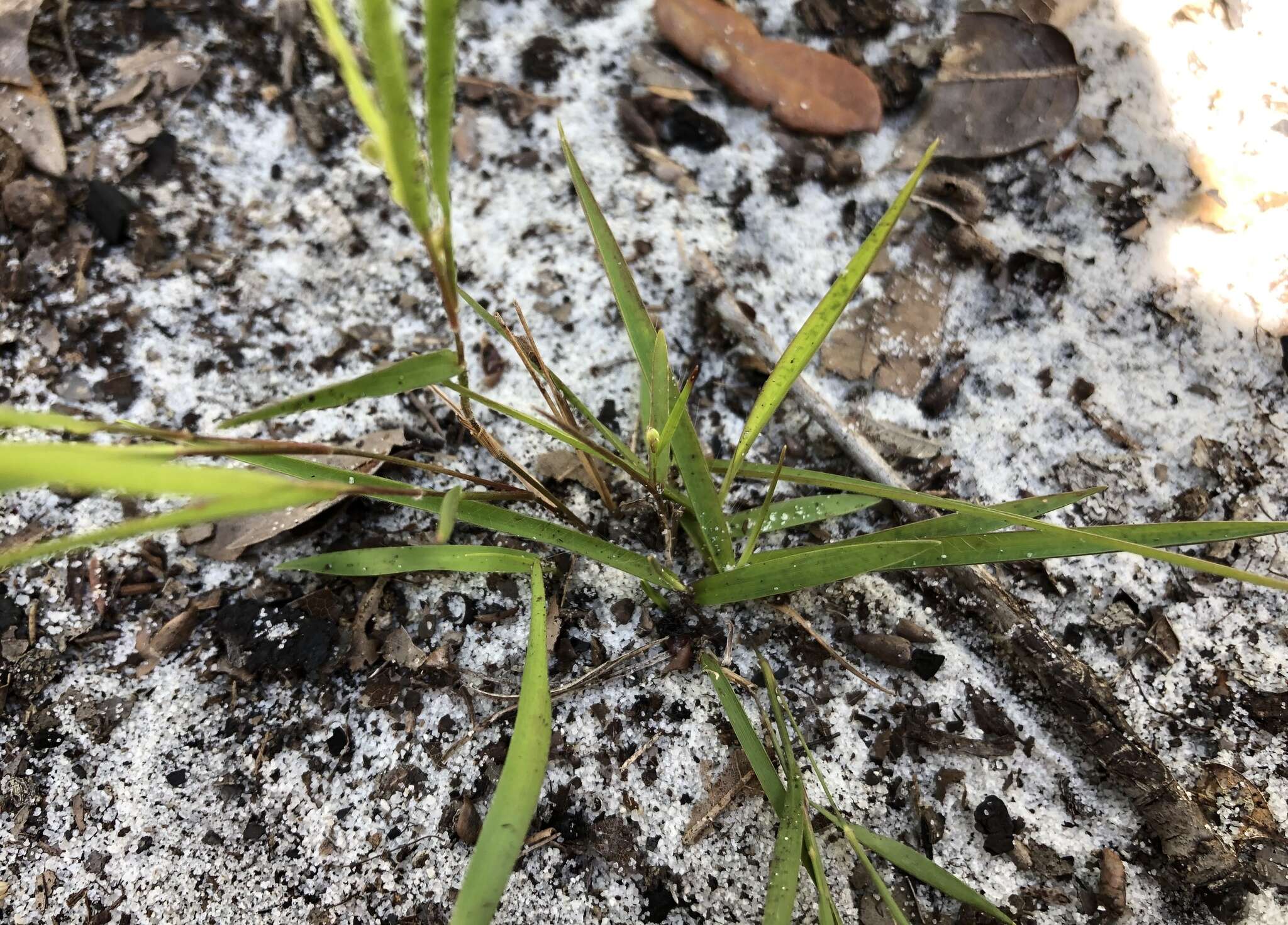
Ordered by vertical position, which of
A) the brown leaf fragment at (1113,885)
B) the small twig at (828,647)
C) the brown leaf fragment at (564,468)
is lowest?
the brown leaf fragment at (1113,885)

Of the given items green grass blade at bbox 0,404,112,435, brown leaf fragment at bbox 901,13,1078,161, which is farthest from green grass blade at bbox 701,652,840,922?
brown leaf fragment at bbox 901,13,1078,161

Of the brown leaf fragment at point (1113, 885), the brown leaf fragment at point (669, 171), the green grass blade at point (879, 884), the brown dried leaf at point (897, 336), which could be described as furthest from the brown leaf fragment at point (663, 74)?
the brown leaf fragment at point (1113, 885)

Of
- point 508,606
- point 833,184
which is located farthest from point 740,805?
point 833,184

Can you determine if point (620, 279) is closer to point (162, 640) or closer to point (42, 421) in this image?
point (42, 421)

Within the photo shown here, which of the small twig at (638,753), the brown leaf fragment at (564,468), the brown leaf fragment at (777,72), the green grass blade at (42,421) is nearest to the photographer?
the green grass blade at (42,421)

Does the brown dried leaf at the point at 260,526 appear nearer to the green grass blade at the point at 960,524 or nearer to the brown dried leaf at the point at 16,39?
A: the green grass blade at the point at 960,524

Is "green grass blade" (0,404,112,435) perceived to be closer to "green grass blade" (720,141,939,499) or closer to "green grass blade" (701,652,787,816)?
"green grass blade" (720,141,939,499)

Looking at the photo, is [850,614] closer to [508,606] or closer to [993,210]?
[508,606]

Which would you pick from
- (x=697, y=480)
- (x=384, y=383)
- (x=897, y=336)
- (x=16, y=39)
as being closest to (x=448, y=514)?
(x=384, y=383)
